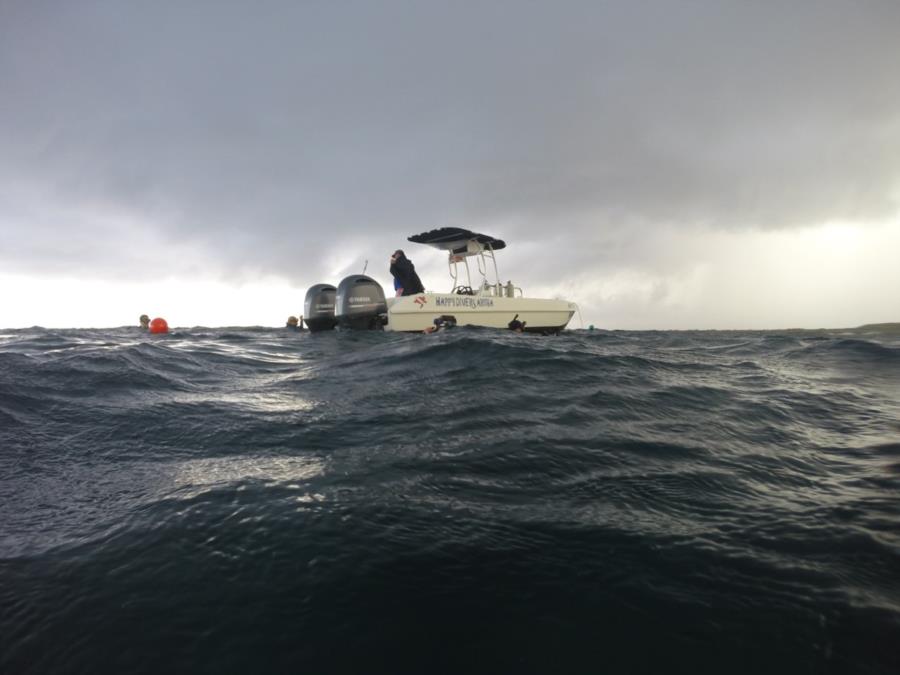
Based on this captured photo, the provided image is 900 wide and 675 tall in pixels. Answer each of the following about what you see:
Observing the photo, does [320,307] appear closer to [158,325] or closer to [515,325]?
[515,325]

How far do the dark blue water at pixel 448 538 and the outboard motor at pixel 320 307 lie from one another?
966 centimetres

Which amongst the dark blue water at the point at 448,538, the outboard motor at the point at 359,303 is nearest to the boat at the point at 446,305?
the outboard motor at the point at 359,303

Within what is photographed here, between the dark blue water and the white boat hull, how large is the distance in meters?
8.60

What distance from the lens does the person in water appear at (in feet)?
50.0

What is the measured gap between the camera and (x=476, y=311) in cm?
1533

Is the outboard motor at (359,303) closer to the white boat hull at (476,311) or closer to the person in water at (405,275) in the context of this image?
the white boat hull at (476,311)

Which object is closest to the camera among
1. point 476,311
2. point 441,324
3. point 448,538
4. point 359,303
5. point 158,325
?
point 448,538

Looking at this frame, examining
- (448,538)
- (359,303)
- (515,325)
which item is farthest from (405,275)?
(448,538)

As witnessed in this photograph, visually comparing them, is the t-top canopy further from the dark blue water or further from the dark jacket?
the dark blue water

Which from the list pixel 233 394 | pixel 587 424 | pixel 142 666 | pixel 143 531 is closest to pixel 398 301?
pixel 233 394

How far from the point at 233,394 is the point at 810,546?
6583 millimetres

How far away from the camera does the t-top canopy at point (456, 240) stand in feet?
52.9

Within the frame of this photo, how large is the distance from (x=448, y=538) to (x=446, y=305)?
12.1 m

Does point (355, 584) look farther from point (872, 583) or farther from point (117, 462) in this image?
point (117, 462)
